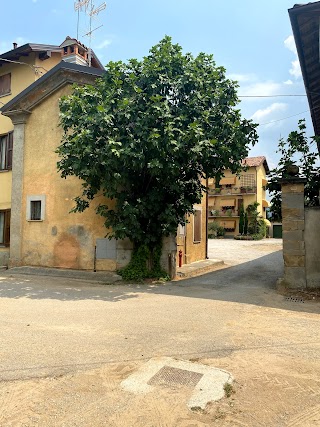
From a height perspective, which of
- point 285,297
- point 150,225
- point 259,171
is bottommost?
point 285,297

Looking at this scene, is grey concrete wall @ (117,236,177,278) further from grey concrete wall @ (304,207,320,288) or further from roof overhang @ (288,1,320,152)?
roof overhang @ (288,1,320,152)

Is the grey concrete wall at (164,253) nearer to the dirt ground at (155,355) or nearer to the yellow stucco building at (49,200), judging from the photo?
the yellow stucco building at (49,200)

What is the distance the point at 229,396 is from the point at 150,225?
25.4ft

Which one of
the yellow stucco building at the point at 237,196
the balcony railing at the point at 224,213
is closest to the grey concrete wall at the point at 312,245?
the yellow stucco building at the point at 237,196

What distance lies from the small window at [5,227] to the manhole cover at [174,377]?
38.6ft

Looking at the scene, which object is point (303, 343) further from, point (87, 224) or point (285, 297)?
point (87, 224)

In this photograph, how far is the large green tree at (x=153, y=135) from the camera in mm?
8883

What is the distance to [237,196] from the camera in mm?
41094

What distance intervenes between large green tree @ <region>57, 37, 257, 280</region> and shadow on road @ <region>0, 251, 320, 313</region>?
177 centimetres

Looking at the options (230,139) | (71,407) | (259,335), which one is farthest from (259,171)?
(71,407)

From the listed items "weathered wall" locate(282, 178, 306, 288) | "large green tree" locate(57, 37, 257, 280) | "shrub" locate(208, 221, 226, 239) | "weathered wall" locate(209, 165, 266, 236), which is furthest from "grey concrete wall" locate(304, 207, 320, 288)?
"shrub" locate(208, 221, 226, 239)

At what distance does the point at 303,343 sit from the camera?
4.83m

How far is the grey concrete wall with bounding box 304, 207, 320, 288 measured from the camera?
28.5 feet

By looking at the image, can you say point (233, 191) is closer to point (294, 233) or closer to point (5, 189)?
point (5, 189)
